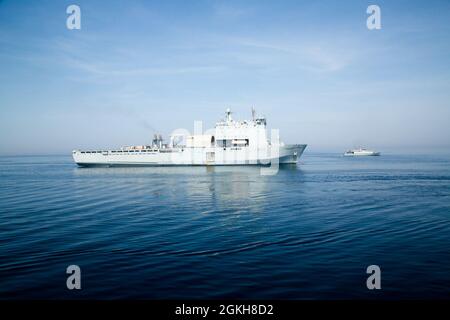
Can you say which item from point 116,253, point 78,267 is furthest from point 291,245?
point 78,267

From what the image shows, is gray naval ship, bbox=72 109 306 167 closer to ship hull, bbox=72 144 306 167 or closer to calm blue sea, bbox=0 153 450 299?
ship hull, bbox=72 144 306 167

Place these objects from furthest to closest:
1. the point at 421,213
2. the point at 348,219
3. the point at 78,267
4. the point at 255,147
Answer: the point at 255,147 → the point at 421,213 → the point at 348,219 → the point at 78,267

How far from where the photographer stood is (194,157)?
229 ft

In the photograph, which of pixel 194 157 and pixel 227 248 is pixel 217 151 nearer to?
pixel 194 157

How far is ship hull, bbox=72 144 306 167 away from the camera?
64875 millimetres

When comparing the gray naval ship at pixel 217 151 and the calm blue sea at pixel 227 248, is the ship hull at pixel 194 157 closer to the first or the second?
the gray naval ship at pixel 217 151

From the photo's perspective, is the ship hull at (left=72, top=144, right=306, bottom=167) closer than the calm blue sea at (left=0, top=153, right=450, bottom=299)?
No

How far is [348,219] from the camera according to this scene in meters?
18.6

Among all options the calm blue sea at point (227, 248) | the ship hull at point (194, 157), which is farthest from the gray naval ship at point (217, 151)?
the calm blue sea at point (227, 248)

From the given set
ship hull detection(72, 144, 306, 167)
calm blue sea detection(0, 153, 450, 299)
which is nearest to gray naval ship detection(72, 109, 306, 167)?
ship hull detection(72, 144, 306, 167)

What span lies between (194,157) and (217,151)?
5.10 m

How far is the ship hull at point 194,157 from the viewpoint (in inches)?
2554
